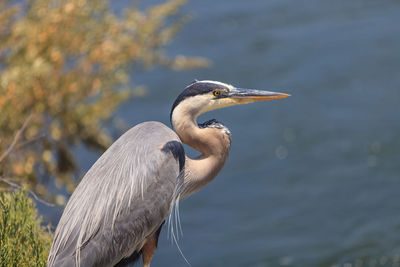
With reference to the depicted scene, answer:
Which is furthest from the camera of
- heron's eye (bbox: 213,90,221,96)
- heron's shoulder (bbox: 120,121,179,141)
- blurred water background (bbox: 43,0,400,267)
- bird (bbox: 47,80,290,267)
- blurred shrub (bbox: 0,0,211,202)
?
blurred water background (bbox: 43,0,400,267)

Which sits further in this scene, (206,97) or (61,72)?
(61,72)

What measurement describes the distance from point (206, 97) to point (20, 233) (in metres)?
1.28

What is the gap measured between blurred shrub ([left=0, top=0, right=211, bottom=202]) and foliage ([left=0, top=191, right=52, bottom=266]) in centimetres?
206

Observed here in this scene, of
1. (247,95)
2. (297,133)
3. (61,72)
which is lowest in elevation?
(297,133)

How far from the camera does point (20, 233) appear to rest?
131 inches

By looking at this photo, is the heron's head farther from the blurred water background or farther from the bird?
the blurred water background

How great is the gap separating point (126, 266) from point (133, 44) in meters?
3.79

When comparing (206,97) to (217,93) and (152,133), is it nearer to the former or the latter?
(217,93)

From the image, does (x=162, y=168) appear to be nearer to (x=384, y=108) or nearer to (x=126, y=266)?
(x=126, y=266)

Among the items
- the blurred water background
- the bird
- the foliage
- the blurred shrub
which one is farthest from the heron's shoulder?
the blurred water background

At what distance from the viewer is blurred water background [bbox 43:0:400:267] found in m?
7.68

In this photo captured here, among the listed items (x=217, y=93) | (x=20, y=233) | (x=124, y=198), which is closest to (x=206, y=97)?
(x=217, y=93)

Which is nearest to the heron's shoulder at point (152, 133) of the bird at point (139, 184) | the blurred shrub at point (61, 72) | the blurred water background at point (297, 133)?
the bird at point (139, 184)

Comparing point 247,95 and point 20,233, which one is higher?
point 247,95
